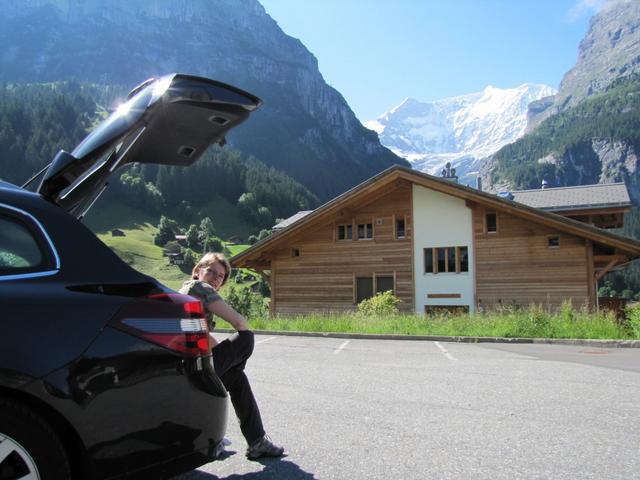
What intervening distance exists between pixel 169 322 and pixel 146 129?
4.45 ft

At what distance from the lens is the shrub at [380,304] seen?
76.9 ft

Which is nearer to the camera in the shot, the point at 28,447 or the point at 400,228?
the point at 28,447

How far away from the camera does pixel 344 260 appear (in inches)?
1110

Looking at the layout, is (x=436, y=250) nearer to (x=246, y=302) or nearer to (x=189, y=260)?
(x=246, y=302)

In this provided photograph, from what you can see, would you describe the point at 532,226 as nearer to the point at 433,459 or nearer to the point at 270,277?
the point at 270,277

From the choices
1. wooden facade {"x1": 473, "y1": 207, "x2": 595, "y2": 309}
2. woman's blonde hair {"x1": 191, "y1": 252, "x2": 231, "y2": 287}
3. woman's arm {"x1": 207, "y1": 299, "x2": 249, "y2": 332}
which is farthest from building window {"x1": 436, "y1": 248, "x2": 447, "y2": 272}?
woman's arm {"x1": 207, "y1": 299, "x2": 249, "y2": 332}

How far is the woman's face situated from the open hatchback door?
0.90 metres

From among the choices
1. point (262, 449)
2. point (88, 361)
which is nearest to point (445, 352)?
point (262, 449)

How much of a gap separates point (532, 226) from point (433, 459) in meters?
22.2

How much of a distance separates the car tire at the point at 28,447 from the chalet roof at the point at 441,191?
23.1 m

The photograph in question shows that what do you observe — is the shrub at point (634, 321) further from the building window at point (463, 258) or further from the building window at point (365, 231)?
the building window at point (365, 231)

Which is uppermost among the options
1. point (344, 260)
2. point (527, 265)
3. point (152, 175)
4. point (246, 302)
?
point (152, 175)

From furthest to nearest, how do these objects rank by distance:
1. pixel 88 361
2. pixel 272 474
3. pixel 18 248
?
pixel 272 474, pixel 18 248, pixel 88 361

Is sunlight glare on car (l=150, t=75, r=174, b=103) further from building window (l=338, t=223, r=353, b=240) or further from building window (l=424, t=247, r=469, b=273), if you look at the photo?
building window (l=338, t=223, r=353, b=240)
